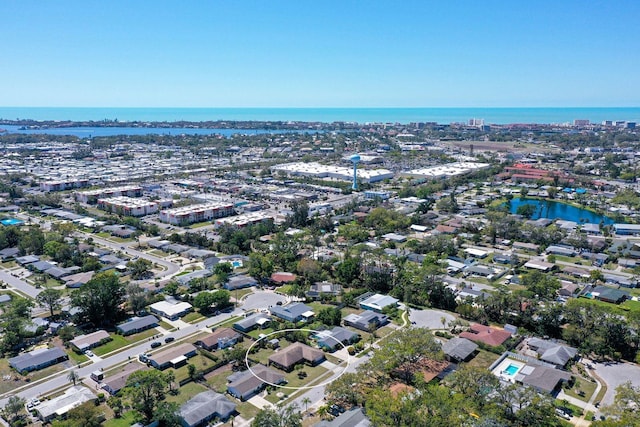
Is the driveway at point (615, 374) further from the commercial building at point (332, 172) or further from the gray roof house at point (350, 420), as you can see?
the commercial building at point (332, 172)

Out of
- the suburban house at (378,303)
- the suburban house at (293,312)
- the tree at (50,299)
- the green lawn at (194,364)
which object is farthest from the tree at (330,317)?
the tree at (50,299)

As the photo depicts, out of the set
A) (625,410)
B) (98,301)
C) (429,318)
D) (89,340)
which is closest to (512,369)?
(625,410)

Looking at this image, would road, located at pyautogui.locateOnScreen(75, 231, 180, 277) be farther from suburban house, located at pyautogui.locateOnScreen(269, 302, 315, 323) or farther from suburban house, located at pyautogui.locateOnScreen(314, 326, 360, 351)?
suburban house, located at pyautogui.locateOnScreen(314, 326, 360, 351)

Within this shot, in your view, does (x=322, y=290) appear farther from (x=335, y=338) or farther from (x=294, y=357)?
(x=294, y=357)

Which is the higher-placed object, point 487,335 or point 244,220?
point 244,220

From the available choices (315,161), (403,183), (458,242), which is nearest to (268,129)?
(315,161)

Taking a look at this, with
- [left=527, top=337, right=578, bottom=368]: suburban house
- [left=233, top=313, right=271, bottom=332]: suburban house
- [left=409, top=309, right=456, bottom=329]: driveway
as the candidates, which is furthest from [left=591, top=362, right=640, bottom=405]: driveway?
[left=233, top=313, right=271, bottom=332]: suburban house
